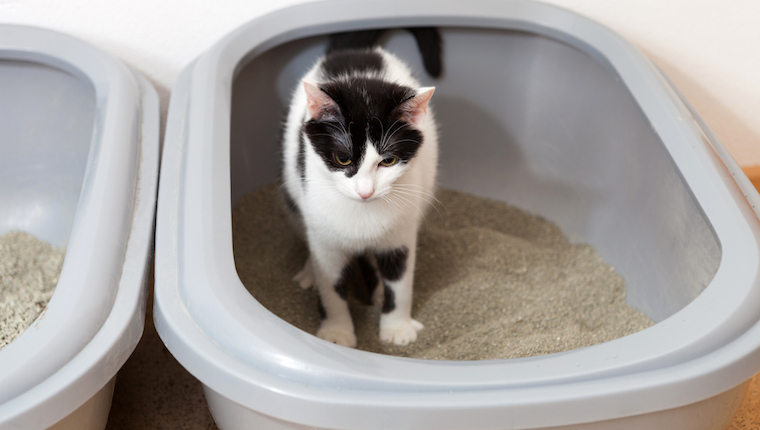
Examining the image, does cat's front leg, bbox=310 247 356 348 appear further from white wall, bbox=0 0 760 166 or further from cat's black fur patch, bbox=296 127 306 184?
white wall, bbox=0 0 760 166

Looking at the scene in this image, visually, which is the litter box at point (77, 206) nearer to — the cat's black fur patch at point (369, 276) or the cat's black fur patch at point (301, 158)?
the cat's black fur patch at point (301, 158)

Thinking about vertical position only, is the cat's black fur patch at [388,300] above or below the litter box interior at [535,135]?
below

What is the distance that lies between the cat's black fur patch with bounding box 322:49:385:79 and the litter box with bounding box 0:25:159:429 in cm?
39

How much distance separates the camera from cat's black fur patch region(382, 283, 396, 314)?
3.83ft

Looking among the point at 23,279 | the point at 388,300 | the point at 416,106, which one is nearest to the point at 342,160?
the point at 416,106

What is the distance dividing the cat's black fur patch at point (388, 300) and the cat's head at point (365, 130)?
1.15 ft

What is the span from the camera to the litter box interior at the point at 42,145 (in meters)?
1.29

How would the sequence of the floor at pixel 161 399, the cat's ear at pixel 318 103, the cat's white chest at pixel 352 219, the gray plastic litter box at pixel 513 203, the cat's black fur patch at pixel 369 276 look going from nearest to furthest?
the gray plastic litter box at pixel 513 203 < the cat's ear at pixel 318 103 < the cat's white chest at pixel 352 219 < the floor at pixel 161 399 < the cat's black fur patch at pixel 369 276

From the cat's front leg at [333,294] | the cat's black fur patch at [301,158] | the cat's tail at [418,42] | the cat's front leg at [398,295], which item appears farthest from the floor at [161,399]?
the cat's tail at [418,42]

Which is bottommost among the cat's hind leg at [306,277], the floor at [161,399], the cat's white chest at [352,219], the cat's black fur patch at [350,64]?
the floor at [161,399]

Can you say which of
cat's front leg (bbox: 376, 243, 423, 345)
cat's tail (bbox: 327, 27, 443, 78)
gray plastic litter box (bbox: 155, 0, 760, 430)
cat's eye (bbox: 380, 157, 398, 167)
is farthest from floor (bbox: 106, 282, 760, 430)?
cat's tail (bbox: 327, 27, 443, 78)

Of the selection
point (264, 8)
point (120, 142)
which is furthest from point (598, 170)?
point (120, 142)

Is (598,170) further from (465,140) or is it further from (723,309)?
(723,309)

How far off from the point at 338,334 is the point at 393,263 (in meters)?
0.20
